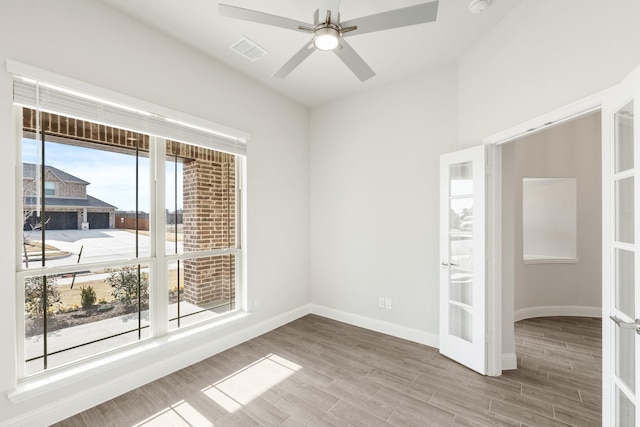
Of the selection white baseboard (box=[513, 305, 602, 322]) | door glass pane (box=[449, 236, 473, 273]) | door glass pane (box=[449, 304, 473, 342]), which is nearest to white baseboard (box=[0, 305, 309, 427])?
door glass pane (box=[449, 304, 473, 342])

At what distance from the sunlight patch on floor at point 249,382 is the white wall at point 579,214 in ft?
12.1

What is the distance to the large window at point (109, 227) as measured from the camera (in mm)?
2088

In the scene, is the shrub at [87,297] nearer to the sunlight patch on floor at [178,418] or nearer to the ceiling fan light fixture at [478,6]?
the sunlight patch on floor at [178,418]

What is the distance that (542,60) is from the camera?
2.09 metres

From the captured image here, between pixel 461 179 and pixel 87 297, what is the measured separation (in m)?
3.70

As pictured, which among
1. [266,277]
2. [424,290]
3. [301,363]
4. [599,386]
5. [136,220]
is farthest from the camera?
[266,277]

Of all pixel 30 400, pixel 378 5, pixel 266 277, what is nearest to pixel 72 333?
pixel 30 400

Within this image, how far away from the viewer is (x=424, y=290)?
340cm

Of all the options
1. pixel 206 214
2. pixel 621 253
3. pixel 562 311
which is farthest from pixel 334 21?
pixel 562 311

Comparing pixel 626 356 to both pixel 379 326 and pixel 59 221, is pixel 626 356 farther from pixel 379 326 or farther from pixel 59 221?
pixel 59 221

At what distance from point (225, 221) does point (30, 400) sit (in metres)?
2.12

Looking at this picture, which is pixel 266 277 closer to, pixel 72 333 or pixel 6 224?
pixel 72 333

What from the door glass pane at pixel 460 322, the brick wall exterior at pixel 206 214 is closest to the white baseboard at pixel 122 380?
the brick wall exterior at pixel 206 214

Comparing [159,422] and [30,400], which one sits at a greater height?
[30,400]
